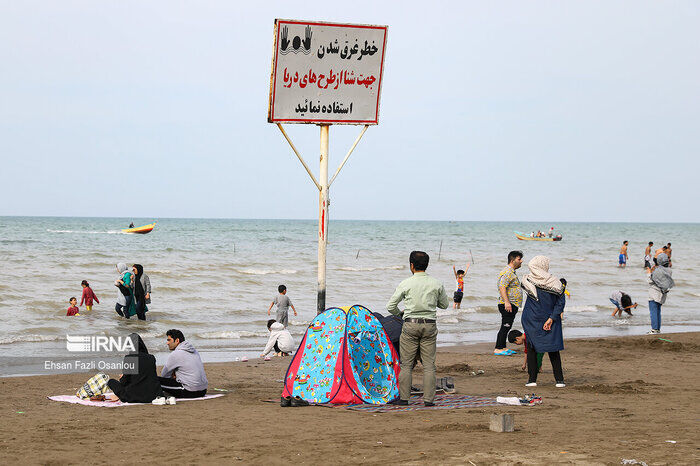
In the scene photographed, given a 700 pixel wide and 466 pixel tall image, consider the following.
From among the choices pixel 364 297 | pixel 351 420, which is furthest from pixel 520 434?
pixel 364 297

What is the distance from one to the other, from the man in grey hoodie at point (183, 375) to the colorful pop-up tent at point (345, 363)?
1183mm

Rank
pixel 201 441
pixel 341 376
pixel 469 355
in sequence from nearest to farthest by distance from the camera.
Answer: pixel 201 441 → pixel 341 376 → pixel 469 355

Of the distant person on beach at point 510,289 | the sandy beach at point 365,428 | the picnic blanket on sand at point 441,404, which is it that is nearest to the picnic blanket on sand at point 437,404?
the picnic blanket on sand at point 441,404

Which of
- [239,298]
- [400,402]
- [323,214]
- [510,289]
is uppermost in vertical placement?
[323,214]

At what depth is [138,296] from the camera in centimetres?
1844

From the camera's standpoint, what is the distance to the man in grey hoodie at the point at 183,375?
9.27m

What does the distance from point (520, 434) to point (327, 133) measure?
17.4ft

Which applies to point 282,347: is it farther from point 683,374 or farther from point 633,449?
point 633,449

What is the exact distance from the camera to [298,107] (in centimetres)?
1030

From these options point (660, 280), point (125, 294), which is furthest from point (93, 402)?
point (660, 280)

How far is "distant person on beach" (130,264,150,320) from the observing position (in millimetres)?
18203

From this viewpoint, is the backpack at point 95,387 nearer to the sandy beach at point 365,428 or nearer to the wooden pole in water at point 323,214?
the sandy beach at point 365,428

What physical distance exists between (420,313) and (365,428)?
5.25 feet

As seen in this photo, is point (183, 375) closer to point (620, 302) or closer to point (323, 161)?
point (323, 161)
